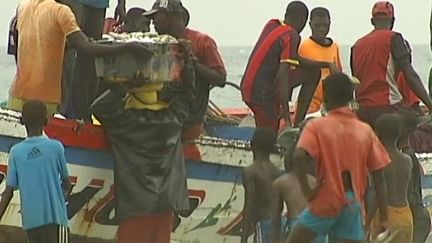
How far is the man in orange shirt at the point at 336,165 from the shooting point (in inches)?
295

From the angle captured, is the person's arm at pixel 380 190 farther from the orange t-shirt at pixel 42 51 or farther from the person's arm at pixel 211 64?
the orange t-shirt at pixel 42 51

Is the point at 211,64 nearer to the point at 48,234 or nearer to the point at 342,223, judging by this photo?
the point at 48,234

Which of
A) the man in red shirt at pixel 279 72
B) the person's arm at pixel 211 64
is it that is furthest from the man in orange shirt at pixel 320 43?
the person's arm at pixel 211 64

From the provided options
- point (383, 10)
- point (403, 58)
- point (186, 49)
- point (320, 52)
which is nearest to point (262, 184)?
point (186, 49)

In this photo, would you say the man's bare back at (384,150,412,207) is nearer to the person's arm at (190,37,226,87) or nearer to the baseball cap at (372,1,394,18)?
the person's arm at (190,37,226,87)

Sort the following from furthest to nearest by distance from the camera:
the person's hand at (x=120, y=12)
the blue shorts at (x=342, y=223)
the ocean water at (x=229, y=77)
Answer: the ocean water at (x=229, y=77)
the person's hand at (x=120, y=12)
the blue shorts at (x=342, y=223)

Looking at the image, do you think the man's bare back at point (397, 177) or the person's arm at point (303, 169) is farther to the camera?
the man's bare back at point (397, 177)

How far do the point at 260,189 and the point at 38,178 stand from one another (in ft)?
4.92

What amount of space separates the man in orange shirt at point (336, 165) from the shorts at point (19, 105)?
2.16 metres

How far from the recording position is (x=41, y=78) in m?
9.04

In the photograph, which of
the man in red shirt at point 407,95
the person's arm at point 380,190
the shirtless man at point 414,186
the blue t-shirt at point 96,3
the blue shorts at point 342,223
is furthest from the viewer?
the man in red shirt at point 407,95

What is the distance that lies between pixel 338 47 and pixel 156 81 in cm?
285

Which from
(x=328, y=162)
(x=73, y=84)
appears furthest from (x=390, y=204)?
(x=73, y=84)

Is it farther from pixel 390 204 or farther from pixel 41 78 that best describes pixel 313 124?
pixel 41 78
